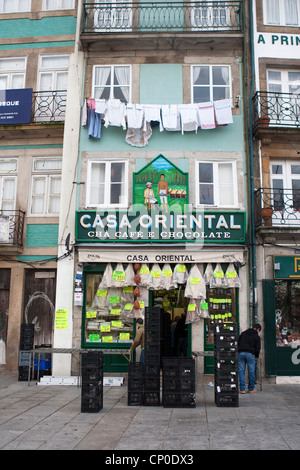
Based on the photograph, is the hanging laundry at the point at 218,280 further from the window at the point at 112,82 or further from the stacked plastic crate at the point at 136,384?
the window at the point at 112,82

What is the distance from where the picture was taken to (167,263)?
12820 millimetres

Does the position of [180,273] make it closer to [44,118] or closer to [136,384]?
[136,384]

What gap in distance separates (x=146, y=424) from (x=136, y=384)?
163cm

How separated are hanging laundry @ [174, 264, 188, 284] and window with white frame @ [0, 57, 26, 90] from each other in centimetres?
813

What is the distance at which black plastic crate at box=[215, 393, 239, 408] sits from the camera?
29.7ft

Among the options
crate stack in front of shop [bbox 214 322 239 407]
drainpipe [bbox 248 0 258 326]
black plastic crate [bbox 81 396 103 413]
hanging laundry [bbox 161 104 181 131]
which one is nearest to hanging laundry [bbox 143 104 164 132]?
hanging laundry [bbox 161 104 181 131]

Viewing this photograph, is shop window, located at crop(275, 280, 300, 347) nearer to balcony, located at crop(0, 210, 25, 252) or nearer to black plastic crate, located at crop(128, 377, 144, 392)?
black plastic crate, located at crop(128, 377, 144, 392)

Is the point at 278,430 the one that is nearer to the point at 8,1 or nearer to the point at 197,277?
the point at 197,277

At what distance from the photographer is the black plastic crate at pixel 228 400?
9062 millimetres

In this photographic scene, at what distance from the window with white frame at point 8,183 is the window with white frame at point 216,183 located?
596 centimetres

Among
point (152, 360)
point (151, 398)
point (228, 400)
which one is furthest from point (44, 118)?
point (228, 400)

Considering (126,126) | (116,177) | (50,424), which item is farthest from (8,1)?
(50,424)

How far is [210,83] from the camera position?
14.0 m
